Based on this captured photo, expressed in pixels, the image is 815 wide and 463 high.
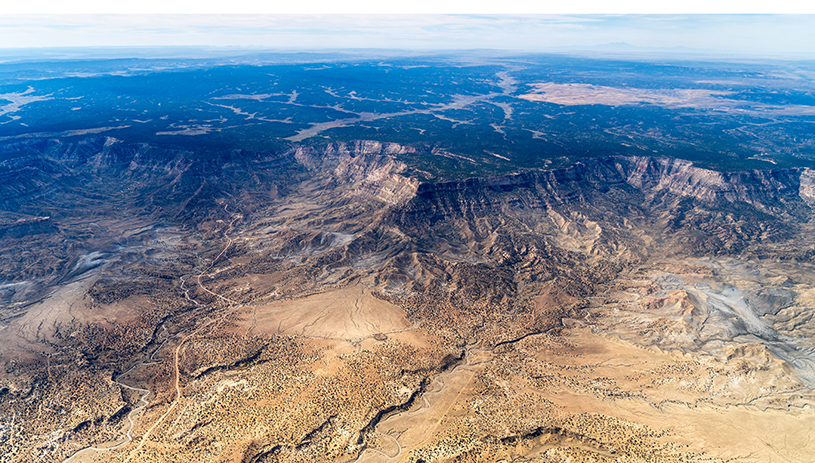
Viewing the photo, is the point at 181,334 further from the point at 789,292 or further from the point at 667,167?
the point at 667,167

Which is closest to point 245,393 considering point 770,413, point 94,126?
point 770,413

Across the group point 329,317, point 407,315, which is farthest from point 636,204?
point 329,317

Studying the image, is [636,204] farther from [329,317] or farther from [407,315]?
[329,317]

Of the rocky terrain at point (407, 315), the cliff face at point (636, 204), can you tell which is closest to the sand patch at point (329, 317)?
the rocky terrain at point (407, 315)

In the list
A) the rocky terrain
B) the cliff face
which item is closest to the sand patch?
the rocky terrain

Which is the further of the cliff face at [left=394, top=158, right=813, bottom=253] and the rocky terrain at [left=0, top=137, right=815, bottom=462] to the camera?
the cliff face at [left=394, top=158, right=813, bottom=253]

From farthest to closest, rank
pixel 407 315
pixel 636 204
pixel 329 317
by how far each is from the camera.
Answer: pixel 636 204, pixel 407 315, pixel 329 317

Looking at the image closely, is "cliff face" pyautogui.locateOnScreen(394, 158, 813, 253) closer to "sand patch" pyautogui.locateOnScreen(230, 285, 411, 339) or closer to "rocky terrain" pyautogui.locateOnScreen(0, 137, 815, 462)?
"rocky terrain" pyautogui.locateOnScreen(0, 137, 815, 462)

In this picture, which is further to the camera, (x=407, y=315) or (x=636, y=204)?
(x=636, y=204)
